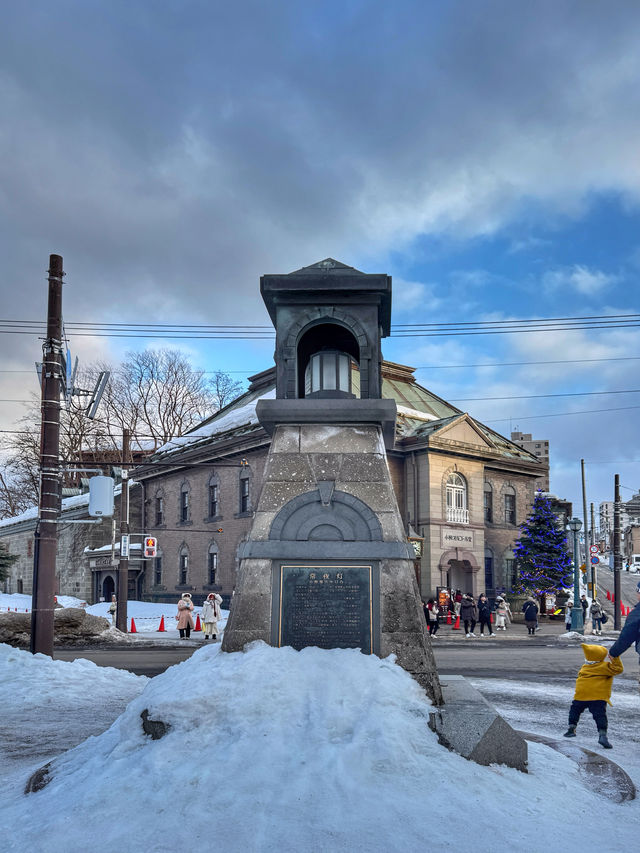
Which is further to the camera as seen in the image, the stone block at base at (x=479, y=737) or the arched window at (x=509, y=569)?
the arched window at (x=509, y=569)

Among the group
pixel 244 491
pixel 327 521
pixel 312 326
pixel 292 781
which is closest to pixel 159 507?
pixel 244 491

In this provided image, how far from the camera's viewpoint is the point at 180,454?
36750 mm

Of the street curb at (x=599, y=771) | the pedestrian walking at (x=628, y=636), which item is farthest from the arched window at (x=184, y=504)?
the pedestrian walking at (x=628, y=636)

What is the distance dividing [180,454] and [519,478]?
61.8 ft

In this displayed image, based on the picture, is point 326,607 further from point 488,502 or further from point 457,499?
point 488,502

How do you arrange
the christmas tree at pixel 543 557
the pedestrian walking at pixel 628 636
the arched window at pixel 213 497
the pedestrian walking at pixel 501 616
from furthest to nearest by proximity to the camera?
the arched window at pixel 213 497
the christmas tree at pixel 543 557
the pedestrian walking at pixel 501 616
the pedestrian walking at pixel 628 636

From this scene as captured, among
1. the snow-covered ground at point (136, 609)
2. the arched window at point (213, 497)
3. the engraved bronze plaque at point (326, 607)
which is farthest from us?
the arched window at point (213, 497)

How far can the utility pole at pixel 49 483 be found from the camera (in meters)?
13.3

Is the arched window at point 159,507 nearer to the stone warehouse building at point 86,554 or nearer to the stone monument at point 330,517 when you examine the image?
the stone warehouse building at point 86,554

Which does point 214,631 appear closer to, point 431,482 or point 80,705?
point 80,705

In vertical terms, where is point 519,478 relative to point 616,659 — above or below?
above

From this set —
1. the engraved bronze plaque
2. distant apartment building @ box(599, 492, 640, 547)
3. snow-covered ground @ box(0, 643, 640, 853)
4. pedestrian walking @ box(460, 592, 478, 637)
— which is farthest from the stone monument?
distant apartment building @ box(599, 492, 640, 547)

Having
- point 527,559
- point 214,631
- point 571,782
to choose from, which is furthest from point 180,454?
point 571,782

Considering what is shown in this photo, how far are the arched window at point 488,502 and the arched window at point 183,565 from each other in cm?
1621
